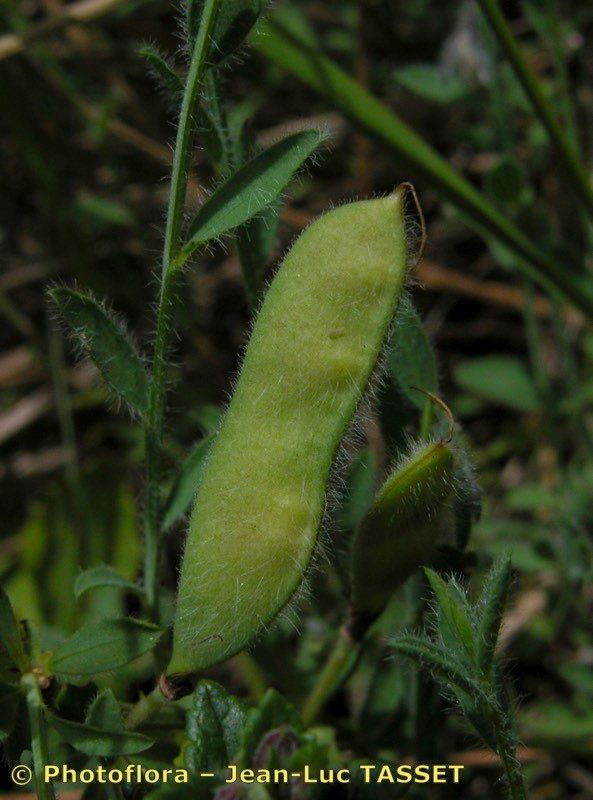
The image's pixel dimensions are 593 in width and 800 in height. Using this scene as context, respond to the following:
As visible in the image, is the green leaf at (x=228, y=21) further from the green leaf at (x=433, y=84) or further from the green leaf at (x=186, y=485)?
the green leaf at (x=433, y=84)

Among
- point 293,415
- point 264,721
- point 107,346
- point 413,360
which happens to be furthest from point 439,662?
point 107,346

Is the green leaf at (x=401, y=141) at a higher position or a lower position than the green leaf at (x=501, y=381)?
higher

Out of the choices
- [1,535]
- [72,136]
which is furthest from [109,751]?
[72,136]

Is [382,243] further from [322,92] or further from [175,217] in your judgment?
[322,92]

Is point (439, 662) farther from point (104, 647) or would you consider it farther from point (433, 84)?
point (433, 84)

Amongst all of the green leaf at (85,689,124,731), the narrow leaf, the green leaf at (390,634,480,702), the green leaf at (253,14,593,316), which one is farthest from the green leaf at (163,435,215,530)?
the green leaf at (253,14,593,316)

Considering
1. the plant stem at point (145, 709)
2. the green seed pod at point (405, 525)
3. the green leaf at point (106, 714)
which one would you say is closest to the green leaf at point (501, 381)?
the green seed pod at point (405, 525)
